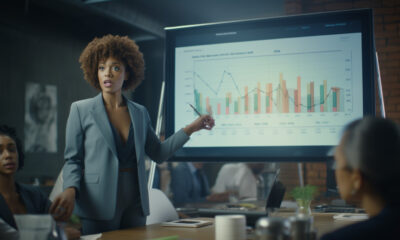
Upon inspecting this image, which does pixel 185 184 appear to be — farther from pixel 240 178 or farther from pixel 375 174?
pixel 375 174

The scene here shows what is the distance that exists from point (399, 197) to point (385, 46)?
14.7ft

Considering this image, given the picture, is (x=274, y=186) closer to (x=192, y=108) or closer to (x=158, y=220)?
(x=192, y=108)

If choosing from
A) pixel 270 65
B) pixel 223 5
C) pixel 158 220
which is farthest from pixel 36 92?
pixel 270 65

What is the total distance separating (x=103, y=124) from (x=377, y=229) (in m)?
1.14

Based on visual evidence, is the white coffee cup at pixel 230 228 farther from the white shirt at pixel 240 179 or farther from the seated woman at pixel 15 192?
the white shirt at pixel 240 179

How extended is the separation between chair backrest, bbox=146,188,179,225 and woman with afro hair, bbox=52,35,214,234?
13.0 inches

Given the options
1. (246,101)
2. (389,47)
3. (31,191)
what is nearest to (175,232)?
(246,101)

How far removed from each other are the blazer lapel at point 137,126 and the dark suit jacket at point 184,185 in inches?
142

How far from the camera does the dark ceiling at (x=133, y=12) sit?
5.54 m

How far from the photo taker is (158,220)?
2.06 metres

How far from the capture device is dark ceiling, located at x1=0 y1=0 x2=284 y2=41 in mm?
5543

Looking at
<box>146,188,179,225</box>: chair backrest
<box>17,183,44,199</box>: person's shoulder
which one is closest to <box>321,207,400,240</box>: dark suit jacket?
<box>146,188,179,225</box>: chair backrest

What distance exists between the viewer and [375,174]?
Answer: 83 cm

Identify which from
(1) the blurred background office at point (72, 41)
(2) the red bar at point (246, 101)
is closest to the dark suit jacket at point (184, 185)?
(1) the blurred background office at point (72, 41)
